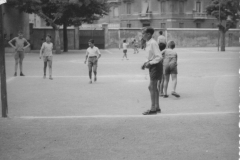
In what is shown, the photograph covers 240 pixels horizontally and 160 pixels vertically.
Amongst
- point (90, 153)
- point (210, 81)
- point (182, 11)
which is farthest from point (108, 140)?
point (182, 11)

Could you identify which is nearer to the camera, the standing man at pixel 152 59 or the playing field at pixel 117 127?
the playing field at pixel 117 127

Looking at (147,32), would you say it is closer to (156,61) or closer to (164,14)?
(156,61)

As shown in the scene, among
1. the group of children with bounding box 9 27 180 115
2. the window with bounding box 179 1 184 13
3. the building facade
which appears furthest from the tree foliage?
the group of children with bounding box 9 27 180 115

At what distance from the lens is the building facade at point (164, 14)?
57469mm

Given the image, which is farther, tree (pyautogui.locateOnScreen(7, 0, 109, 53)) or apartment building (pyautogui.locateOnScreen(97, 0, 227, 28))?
apartment building (pyautogui.locateOnScreen(97, 0, 227, 28))

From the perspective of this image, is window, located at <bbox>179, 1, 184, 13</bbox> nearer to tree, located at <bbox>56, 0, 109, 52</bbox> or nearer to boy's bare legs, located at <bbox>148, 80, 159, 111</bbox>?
tree, located at <bbox>56, 0, 109, 52</bbox>

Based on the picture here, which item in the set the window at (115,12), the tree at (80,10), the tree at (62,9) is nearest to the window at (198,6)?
the window at (115,12)

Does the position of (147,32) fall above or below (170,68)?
above

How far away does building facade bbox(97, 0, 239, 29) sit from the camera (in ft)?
189

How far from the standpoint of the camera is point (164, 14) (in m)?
58.0

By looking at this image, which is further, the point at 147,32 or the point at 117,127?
the point at 147,32

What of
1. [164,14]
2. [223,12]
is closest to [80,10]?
[223,12]

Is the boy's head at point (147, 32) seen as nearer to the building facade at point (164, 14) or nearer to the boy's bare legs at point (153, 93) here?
the boy's bare legs at point (153, 93)

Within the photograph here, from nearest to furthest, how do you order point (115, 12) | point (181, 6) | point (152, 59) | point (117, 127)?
point (117, 127) → point (152, 59) → point (181, 6) → point (115, 12)
